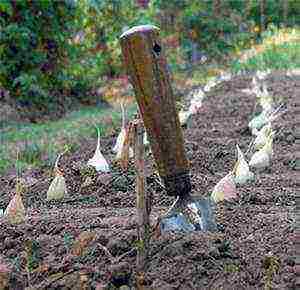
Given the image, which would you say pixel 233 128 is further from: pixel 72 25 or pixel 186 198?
pixel 72 25

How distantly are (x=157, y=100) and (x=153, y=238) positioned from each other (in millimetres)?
418

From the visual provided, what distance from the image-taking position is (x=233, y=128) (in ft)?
18.3

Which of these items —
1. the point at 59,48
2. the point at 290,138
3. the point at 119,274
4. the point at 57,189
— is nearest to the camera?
the point at 119,274

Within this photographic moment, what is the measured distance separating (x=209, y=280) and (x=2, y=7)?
6376 mm

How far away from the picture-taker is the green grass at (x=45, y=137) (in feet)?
17.4

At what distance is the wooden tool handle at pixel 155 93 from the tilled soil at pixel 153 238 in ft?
0.81

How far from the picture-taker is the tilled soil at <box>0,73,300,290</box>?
2.23 meters

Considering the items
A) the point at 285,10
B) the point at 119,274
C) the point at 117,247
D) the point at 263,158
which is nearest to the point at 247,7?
the point at 285,10

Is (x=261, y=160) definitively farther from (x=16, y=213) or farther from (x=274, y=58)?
(x=274, y=58)

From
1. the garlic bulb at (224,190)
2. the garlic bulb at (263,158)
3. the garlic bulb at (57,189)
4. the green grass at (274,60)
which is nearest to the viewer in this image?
the garlic bulb at (224,190)

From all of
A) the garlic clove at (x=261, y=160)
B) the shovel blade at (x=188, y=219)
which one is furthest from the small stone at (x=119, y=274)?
the garlic clove at (x=261, y=160)

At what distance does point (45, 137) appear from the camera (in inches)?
258

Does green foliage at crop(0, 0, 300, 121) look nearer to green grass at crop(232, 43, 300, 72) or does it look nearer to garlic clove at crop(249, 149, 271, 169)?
green grass at crop(232, 43, 300, 72)

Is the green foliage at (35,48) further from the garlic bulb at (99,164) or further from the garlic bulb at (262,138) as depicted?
the garlic bulb at (99,164)
